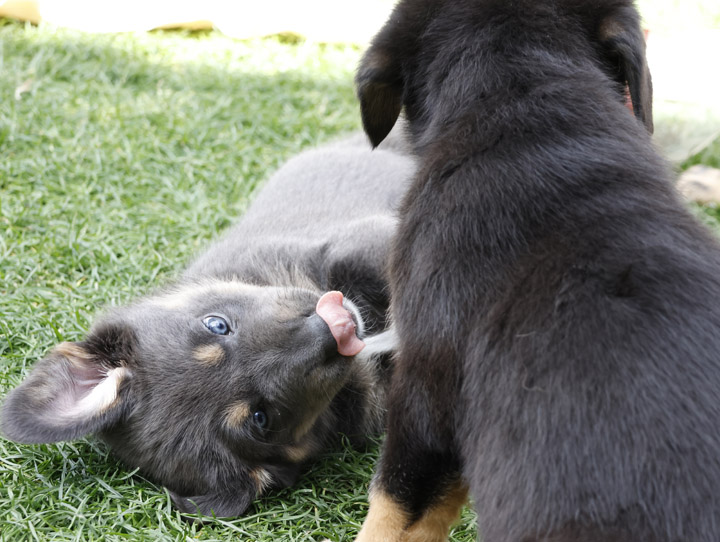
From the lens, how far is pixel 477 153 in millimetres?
2725

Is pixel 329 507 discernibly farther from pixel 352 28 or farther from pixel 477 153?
pixel 352 28

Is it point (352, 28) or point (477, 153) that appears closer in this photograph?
point (477, 153)

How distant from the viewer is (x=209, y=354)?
347 cm

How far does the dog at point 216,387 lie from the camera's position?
11.1ft

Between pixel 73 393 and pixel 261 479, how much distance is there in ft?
2.72

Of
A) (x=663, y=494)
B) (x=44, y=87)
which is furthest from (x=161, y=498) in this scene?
(x=44, y=87)

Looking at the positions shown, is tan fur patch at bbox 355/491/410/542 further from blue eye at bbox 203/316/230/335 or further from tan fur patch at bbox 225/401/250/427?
blue eye at bbox 203/316/230/335

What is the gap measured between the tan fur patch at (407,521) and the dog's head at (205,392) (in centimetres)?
80

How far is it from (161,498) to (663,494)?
2.03 m

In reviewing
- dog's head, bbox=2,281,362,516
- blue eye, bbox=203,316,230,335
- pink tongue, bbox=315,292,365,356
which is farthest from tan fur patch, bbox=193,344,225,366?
pink tongue, bbox=315,292,365,356

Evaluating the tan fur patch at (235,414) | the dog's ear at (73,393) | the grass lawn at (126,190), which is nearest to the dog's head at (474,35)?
the tan fur patch at (235,414)

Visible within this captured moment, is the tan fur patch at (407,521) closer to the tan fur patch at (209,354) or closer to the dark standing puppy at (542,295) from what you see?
the dark standing puppy at (542,295)

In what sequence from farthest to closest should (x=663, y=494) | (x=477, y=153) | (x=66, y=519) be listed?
(x=66, y=519), (x=477, y=153), (x=663, y=494)

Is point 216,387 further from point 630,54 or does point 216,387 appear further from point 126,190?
point 126,190
